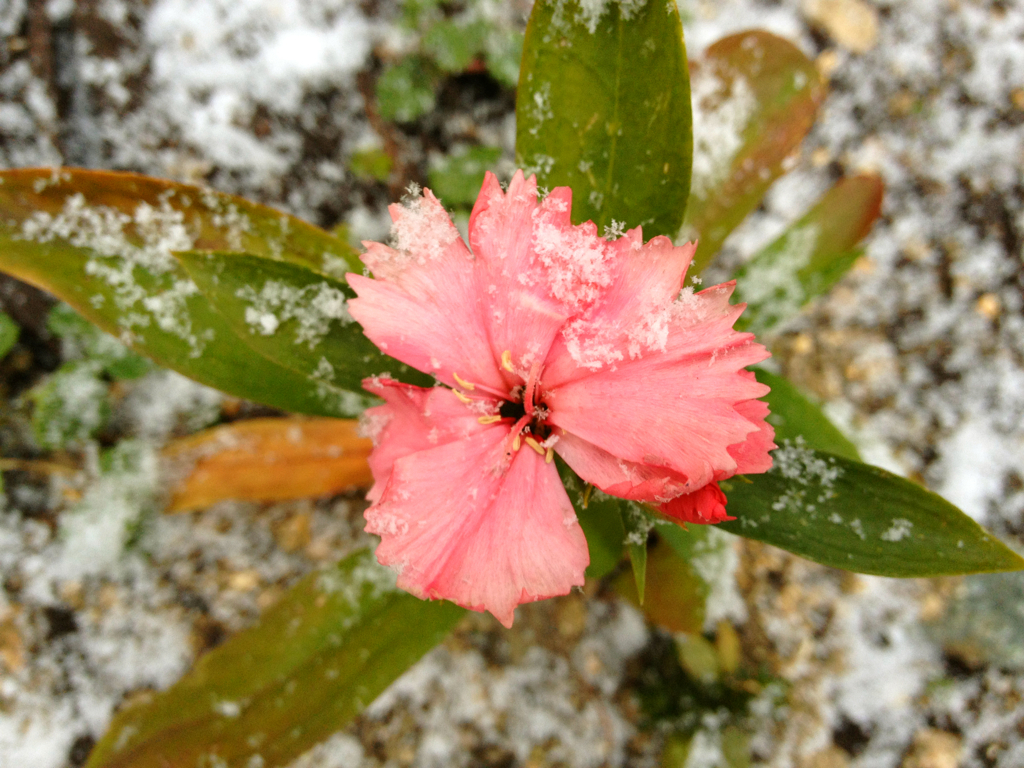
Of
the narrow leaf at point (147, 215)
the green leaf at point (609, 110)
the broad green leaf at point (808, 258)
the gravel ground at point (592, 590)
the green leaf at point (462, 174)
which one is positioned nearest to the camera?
the green leaf at point (609, 110)

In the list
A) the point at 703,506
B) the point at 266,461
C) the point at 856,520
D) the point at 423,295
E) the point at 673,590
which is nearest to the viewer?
the point at 703,506

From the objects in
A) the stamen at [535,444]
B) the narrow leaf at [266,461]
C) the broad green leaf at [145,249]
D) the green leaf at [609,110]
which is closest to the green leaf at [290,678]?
the narrow leaf at [266,461]

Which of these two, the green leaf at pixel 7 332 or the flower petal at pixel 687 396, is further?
→ the green leaf at pixel 7 332

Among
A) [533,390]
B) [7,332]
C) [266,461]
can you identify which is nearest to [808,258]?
[533,390]

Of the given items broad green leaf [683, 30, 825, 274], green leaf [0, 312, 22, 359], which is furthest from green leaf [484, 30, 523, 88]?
green leaf [0, 312, 22, 359]

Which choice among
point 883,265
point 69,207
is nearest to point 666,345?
point 69,207

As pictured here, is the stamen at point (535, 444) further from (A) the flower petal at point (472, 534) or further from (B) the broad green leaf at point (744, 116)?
(B) the broad green leaf at point (744, 116)

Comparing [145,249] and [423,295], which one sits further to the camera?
[145,249]

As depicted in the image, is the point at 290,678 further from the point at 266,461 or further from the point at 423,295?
the point at 423,295
